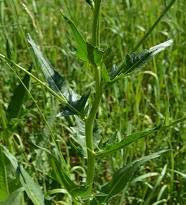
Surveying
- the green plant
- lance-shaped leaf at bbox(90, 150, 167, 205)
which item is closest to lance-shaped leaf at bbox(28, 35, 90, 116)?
the green plant

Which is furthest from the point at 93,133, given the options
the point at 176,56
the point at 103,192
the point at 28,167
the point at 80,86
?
the point at 176,56

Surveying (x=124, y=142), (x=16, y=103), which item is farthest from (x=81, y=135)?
(x=16, y=103)

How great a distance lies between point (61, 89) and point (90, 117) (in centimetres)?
17

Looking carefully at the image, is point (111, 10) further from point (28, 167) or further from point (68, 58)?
point (28, 167)

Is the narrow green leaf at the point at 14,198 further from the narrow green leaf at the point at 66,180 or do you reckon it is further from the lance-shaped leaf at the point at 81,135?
the lance-shaped leaf at the point at 81,135

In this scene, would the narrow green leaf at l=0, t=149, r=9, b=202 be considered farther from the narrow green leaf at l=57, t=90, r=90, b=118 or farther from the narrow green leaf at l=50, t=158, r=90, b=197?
the narrow green leaf at l=57, t=90, r=90, b=118

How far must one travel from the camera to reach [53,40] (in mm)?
3357

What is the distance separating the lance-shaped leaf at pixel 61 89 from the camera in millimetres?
1634

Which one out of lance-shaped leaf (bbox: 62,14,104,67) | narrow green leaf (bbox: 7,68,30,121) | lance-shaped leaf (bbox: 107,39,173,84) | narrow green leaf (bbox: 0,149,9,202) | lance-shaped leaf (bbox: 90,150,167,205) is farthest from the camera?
narrow green leaf (bbox: 7,68,30,121)

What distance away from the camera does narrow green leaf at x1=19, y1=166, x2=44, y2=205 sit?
1674 mm

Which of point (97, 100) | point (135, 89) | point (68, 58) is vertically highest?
point (97, 100)

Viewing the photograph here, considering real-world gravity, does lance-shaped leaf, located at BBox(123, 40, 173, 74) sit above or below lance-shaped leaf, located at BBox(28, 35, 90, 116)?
above

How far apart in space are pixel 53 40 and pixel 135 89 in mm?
743

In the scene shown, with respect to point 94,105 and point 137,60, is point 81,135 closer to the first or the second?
point 94,105
